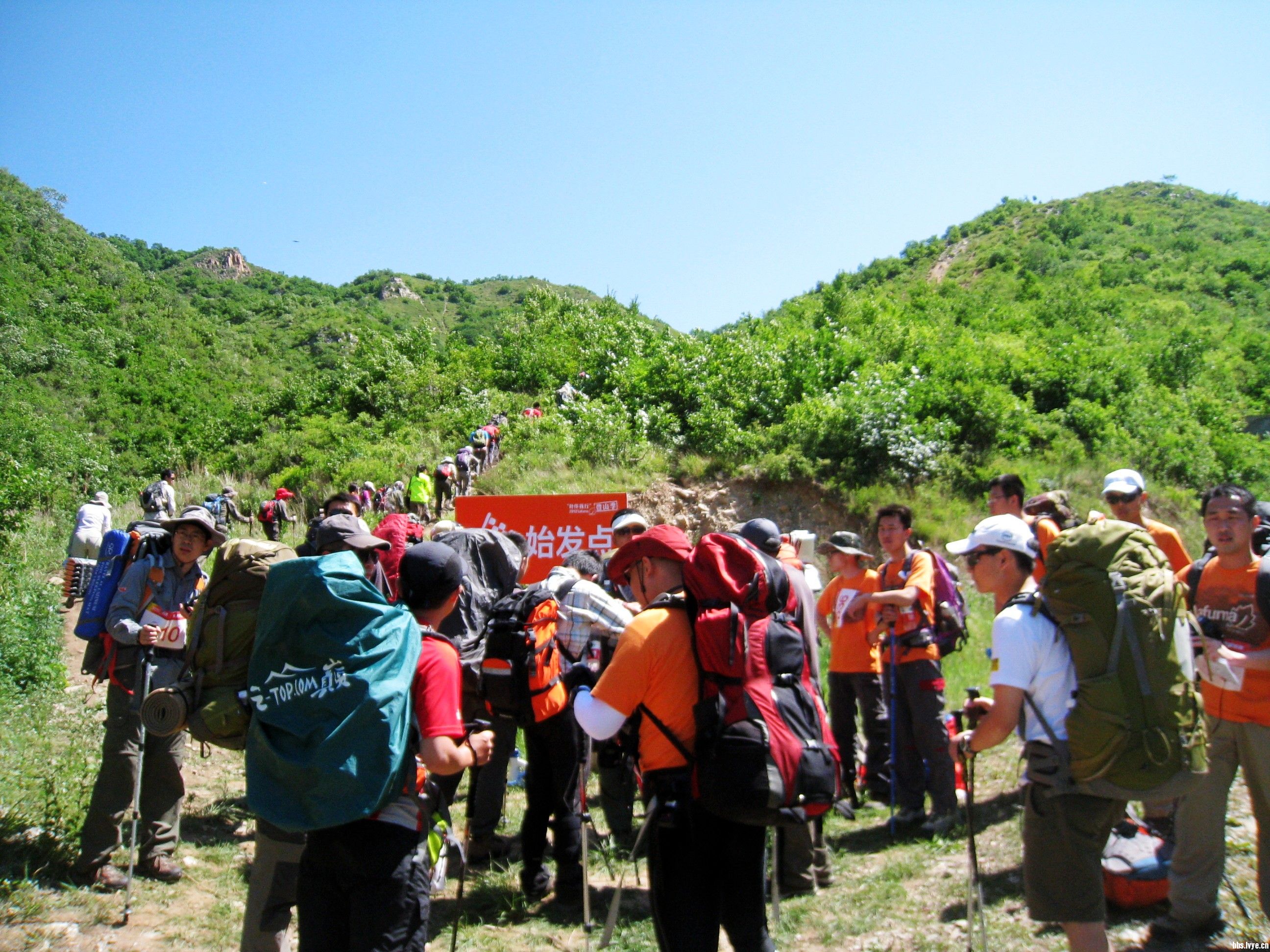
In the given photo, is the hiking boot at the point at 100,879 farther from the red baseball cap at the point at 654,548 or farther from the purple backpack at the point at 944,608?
the purple backpack at the point at 944,608

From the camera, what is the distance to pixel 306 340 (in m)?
67.6

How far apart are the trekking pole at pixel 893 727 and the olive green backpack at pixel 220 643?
3691mm

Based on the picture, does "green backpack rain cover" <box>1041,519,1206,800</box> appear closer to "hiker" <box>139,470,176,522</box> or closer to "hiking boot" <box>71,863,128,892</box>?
"hiking boot" <box>71,863,128,892</box>

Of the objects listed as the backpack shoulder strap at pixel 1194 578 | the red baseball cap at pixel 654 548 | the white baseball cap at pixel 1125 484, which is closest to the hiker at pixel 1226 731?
the backpack shoulder strap at pixel 1194 578

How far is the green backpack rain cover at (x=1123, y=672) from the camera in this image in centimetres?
270

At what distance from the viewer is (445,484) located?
19.6 m

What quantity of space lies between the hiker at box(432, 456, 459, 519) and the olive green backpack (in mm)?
15751

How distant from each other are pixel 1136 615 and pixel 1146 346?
23249 mm

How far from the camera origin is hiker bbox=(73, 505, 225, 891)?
14.7 ft

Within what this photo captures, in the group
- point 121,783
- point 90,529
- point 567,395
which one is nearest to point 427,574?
point 121,783

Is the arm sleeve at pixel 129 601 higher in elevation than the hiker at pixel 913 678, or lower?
higher

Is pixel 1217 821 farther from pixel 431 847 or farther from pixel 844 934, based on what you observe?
pixel 431 847

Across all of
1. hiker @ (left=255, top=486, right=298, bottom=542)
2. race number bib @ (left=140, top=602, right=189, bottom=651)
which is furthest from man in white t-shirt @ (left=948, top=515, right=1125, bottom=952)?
hiker @ (left=255, top=486, right=298, bottom=542)

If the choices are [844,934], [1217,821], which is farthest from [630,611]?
[1217,821]
